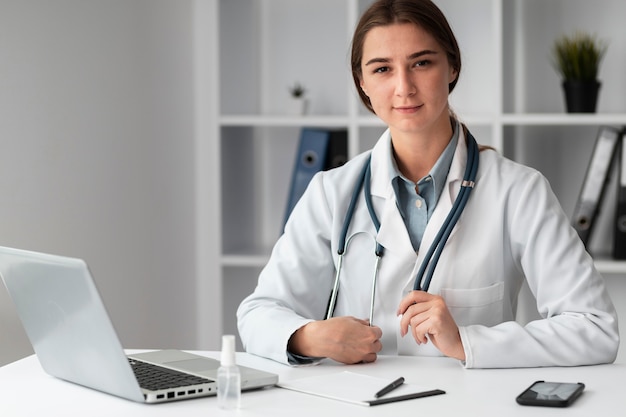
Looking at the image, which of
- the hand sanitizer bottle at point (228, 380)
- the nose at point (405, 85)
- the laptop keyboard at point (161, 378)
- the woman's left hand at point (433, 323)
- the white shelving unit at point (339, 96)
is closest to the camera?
the hand sanitizer bottle at point (228, 380)

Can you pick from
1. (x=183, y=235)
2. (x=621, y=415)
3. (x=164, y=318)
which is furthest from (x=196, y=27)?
(x=621, y=415)

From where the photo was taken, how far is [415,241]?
1969 millimetres

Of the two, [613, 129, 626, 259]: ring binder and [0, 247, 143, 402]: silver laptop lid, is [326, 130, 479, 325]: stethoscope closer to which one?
[0, 247, 143, 402]: silver laptop lid

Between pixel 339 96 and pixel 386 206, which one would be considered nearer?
pixel 386 206

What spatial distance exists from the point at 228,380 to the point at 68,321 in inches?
10.9

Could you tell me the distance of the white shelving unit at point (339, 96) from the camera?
311cm

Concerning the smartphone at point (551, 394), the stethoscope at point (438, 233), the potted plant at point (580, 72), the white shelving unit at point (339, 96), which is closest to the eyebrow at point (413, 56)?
the stethoscope at point (438, 233)

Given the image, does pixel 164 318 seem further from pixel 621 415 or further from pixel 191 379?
pixel 621 415

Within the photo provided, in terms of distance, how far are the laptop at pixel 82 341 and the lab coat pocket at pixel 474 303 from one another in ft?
1.62

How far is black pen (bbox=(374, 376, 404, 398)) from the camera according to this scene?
146 centimetres

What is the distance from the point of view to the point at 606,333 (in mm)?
1753

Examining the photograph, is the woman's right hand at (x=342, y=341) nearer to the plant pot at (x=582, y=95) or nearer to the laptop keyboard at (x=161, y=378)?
the laptop keyboard at (x=161, y=378)

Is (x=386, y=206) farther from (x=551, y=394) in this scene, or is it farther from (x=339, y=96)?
(x=339, y=96)

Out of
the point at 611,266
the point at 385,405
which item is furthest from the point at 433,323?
the point at 611,266
